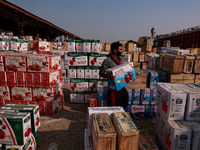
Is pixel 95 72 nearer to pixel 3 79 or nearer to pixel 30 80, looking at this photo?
pixel 30 80

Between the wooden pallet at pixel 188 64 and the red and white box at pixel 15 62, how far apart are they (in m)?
5.42

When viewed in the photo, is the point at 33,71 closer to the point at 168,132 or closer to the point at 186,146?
the point at 168,132

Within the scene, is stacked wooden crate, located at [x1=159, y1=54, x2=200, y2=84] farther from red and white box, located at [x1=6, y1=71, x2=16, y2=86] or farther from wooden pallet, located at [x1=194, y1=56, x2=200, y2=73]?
red and white box, located at [x1=6, y1=71, x2=16, y2=86]

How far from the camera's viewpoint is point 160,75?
5.20 m

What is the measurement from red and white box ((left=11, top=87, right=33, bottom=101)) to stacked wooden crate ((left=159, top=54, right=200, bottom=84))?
4.99m

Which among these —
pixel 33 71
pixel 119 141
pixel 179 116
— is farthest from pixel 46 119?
pixel 179 116

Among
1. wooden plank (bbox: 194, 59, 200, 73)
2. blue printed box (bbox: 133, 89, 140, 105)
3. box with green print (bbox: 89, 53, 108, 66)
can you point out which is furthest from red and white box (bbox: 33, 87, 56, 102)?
wooden plank (bbox: 194, 59, 200, 73)

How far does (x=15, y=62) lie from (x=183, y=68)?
18.7 ft

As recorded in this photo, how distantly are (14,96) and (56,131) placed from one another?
223cm

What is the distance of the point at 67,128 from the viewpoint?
4438 mm

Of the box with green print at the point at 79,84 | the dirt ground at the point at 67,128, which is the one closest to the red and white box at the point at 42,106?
the dirt ground at the point at 67,128

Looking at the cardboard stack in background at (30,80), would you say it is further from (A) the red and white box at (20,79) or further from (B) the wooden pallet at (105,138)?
(B) the wooden pallet at (105,138)

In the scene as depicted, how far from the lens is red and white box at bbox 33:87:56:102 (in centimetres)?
514

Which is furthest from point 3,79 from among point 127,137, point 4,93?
point 127,137
